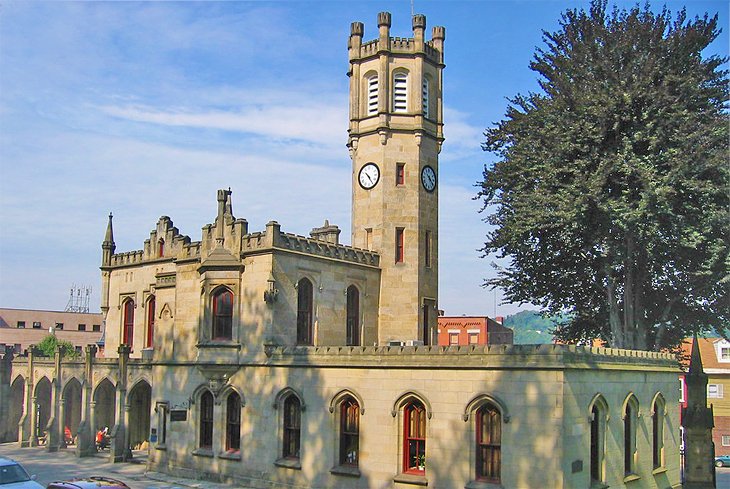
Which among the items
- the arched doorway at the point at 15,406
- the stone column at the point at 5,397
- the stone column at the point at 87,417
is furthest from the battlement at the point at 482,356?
the stone column at the point at 5,397

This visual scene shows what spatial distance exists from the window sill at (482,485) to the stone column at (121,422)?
21.4 metres

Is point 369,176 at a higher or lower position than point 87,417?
higher

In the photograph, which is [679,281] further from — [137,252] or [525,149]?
[137,252]

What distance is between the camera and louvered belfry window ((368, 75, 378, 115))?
124 feet

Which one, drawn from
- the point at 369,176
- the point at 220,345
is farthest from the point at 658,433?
the point at 220,345

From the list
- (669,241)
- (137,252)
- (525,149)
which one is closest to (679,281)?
(669,241)

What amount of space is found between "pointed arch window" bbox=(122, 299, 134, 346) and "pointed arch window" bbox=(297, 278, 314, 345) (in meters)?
17.5

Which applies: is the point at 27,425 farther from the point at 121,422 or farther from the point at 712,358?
the point at 712,358

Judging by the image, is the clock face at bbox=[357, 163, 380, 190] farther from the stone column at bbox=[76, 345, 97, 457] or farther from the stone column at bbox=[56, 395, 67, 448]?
the stone column at bbox=[56, 395, 67, 448]

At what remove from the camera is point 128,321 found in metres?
46.5

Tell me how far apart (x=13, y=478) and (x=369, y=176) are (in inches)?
803

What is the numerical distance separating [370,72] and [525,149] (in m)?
8.55

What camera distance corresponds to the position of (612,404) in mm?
26125

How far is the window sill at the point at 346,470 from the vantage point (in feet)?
89.0
